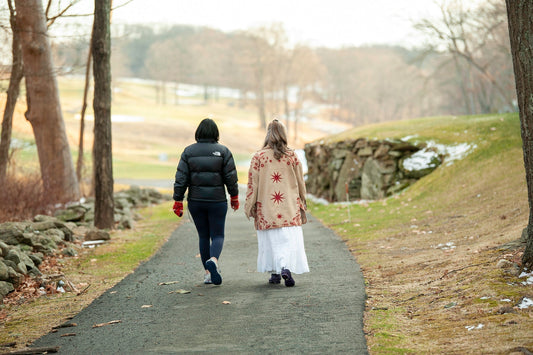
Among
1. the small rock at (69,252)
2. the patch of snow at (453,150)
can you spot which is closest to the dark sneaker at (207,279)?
the small rock at (69,252)

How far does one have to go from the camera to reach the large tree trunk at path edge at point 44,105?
61.3 ft

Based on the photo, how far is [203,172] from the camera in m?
8.75

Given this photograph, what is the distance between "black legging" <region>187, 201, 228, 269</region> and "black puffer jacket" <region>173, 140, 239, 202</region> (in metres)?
0.09

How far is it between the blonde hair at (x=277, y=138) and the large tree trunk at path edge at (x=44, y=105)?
35.0 ft

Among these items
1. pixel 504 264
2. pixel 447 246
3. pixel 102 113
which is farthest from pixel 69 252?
pixel 504 264

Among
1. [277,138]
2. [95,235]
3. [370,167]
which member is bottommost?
[95,235]

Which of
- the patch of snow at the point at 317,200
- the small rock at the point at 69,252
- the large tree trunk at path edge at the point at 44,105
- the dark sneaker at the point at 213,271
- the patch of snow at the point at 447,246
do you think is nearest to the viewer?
the dark sneaker at the point at 213,271

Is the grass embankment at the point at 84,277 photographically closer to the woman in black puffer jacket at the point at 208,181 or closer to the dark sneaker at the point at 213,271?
the dark sneaker at the point at 213,271

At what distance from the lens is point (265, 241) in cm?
885

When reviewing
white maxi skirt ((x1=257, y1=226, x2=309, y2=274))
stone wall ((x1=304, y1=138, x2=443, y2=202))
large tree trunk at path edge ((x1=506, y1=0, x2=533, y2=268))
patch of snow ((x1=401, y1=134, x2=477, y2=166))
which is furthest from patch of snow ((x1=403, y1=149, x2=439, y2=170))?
large tree trunk at path edge ((x1=506, y1=0, x2=533, y2=268))

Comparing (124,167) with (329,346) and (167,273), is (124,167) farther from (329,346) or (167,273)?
(329,346)

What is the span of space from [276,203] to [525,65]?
3.57 m

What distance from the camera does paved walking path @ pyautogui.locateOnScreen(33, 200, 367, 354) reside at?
5.76m

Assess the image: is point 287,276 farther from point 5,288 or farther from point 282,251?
point 5,288
